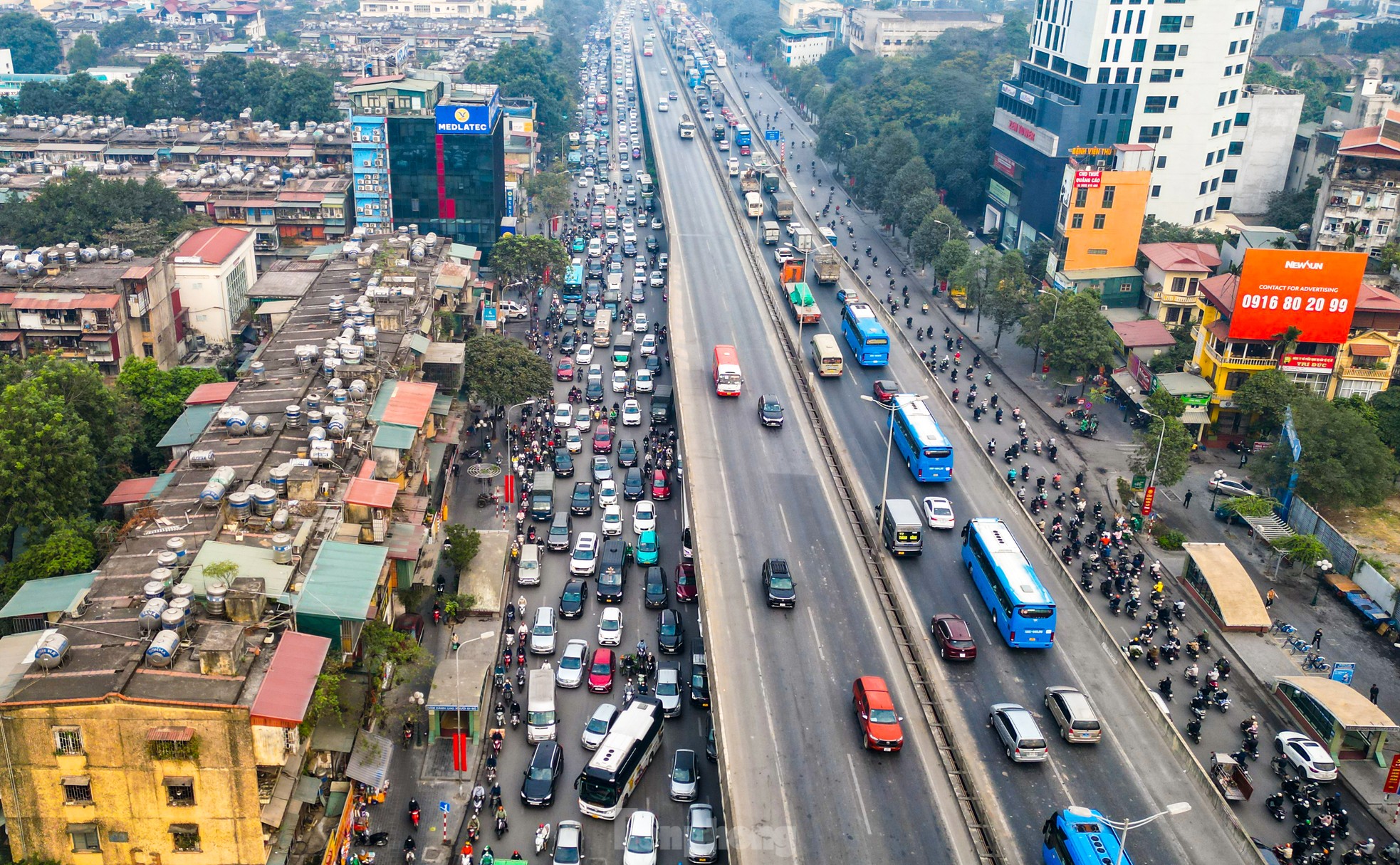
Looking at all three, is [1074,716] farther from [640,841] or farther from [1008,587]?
[640,841]

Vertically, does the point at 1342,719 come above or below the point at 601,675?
above

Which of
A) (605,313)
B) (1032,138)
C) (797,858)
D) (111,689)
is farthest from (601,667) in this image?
(1032,138)

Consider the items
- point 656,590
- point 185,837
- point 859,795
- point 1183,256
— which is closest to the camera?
point 185,837

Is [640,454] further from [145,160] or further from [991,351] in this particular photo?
[145,160]

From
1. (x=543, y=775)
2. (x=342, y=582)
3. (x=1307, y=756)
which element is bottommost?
(x=543, y=775)

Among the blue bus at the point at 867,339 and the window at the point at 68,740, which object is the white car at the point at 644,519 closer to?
the blue bus at the point at 867,339

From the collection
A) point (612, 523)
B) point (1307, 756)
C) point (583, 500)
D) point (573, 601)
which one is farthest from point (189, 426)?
point (1307, 756)

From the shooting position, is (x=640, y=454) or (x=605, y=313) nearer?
(x=640, y=454)
